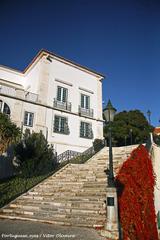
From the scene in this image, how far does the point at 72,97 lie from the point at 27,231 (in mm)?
16337

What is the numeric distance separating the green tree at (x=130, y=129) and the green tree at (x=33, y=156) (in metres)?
12.7

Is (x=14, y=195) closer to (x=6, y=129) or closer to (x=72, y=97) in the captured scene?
(x=6, y=129)

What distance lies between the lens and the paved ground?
572 centimetres

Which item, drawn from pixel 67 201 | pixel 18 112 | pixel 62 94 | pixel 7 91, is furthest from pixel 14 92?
pixel 67 201

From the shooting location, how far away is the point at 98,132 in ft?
70.7

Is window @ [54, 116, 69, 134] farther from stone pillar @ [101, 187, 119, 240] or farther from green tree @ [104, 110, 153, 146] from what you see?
stone pillar @ [101, 187, 119, 240]

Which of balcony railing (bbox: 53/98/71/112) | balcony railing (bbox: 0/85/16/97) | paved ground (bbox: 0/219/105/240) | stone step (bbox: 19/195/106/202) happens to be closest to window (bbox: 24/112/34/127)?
balcony railing (bbox: 0/85/16/97)


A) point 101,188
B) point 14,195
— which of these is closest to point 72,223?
point 101,188

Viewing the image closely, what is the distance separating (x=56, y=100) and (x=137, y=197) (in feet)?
43.2

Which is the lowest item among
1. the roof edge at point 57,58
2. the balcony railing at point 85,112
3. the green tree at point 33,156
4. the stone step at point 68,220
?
the stone step at point 68,220

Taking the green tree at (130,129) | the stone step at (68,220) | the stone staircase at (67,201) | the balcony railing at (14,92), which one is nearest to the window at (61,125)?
the balcony railing at (14,92)

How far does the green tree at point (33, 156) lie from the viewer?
45.1ft

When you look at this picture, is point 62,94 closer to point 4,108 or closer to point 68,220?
point 4,108

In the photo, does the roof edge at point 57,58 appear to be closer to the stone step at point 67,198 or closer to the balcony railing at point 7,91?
the balcony railing at point 7,91
